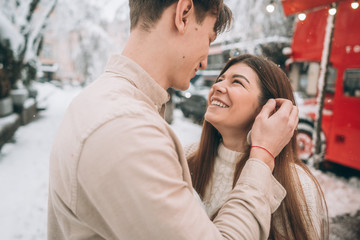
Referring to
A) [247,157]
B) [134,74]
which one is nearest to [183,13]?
[134,74]

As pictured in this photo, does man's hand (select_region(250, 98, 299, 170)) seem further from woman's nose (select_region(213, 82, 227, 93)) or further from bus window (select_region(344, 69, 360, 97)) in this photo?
bus window (select_region(344, 69, 360, 97))

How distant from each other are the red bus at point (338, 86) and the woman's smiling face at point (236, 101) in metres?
3.61

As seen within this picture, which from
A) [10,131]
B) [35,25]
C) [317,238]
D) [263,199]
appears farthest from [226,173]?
[35,25]

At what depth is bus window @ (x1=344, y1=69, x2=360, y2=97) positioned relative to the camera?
16.3ft

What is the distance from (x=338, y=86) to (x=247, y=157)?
15.5ft

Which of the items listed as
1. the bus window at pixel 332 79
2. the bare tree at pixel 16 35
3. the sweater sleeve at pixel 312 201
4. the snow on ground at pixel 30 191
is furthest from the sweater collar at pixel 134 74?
the bare tree at pixel 16 35

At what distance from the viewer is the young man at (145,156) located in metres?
0.70

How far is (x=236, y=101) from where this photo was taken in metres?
1.74

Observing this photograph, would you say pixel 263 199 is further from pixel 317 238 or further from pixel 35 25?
pixel 35 25

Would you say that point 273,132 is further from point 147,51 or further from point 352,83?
point 352,83

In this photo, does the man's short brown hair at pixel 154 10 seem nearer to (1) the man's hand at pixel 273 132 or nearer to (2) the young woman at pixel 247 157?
(1) the man's hand at pixel 273 132

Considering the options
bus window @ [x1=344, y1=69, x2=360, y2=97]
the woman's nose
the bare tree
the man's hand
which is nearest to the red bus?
bus window @ [x1=344, y1=69, x2=360, y2=97]

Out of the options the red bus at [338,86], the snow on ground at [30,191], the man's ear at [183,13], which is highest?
the man's ear at [183,13]

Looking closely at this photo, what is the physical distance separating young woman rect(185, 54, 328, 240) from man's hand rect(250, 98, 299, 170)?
18.2 inches
